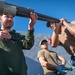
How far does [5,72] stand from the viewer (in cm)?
338

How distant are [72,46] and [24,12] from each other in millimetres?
728

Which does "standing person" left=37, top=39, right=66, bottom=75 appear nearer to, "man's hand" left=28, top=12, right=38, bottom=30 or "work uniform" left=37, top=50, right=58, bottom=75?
"work uniform" left=37, top=50, right=58, bottom=75

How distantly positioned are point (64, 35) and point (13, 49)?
0.61 meters

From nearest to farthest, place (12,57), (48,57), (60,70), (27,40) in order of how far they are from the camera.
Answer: (12,57)
(27,40)
(60,70)
(48,57)

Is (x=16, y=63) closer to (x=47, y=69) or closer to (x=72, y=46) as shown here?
(x=72, y=46)

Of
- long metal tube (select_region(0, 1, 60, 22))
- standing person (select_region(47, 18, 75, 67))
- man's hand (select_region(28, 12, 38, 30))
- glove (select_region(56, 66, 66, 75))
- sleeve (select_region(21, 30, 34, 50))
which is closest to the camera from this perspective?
long metal tube (select_region(0, 1, 60, 22))

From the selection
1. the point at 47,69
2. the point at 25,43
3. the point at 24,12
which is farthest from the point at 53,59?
the point at 24,12

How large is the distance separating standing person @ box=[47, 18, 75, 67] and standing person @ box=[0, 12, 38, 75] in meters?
0.29

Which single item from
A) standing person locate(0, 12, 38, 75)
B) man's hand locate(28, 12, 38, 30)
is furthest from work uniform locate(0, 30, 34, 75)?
man's hand locate(28, 12, 38, 30)

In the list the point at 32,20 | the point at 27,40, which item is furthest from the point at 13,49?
the point at 32,20

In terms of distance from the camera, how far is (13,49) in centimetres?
347

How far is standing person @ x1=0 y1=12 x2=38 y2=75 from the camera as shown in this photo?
133 inches

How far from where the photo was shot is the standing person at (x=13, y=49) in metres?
3.38

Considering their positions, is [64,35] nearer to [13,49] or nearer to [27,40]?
[27,40]
